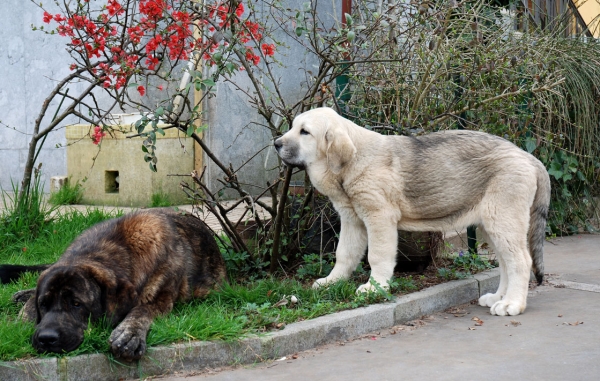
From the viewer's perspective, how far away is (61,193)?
10.4 meters

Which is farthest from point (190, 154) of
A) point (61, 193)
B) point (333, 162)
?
point (333, 162)

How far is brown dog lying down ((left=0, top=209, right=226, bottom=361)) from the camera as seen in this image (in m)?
4.51

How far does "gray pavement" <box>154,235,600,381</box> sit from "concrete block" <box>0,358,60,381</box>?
26.6 inches

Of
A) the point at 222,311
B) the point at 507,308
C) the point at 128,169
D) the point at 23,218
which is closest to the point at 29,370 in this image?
the point at 222,311

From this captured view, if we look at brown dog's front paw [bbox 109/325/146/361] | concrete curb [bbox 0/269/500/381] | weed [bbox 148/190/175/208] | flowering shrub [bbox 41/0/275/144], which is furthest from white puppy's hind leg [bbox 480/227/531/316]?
weed [bbox 148/190/175/208]

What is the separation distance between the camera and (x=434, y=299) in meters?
6.16

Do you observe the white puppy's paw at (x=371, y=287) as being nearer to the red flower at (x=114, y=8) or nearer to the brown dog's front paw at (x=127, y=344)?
the brown dog's front paw at (x=127, y=344)

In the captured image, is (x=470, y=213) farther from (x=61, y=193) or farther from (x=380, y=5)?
(x=61, y=193)

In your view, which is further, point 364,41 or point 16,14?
point 16,14

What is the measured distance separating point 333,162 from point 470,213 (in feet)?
3.89

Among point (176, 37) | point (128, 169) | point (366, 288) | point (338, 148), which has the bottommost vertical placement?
point (366, 288)

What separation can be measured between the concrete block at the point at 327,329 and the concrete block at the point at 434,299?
14 centimetres

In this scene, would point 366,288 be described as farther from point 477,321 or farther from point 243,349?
point 243,349

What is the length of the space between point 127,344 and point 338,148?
2279mm
